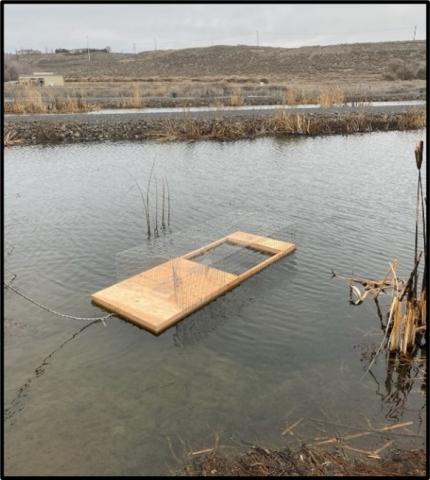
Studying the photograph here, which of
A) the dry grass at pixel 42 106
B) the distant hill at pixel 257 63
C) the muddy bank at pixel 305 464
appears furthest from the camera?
the distant hill at pixel 257 63

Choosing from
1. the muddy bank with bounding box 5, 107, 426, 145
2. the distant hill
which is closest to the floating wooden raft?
the muddy bank with bounding box 5, 107, 426, 145

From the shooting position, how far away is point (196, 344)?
537 cm

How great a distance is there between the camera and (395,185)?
12148 millimetres

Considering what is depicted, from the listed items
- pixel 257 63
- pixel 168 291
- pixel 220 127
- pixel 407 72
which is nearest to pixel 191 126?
pixel 220 127

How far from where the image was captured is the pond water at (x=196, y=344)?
4051 mm

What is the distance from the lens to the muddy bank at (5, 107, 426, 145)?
1909 centimetres

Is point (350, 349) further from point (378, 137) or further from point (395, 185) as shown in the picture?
point (378, 137)

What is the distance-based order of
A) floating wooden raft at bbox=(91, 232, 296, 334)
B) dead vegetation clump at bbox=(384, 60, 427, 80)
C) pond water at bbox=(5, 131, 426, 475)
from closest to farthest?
pond water at bbox=(5, 131, 426, 475) < floating wooden raft at bbox=(91, 232, 296, 334) < dead vegetation clump at bbox=(384, 60, 427, 80)

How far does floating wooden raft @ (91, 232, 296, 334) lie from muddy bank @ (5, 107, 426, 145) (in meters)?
13.0

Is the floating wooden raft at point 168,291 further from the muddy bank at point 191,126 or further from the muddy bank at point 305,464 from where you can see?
the muddy bank at point 191,126

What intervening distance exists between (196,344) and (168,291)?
1183 mm

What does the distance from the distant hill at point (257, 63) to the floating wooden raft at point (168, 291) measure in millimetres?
51245

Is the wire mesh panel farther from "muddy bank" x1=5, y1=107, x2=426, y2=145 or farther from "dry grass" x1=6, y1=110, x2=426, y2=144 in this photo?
"muddy bank" x1=5, y1=107, x2=426, y2=145

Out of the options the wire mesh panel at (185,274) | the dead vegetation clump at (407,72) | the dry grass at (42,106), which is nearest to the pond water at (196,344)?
the wire mesh panel at (185,274)
